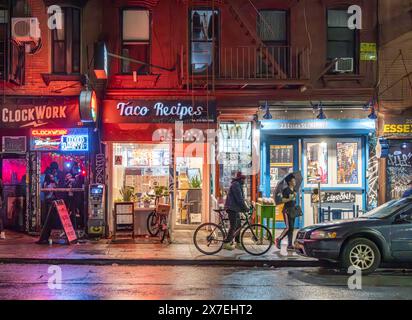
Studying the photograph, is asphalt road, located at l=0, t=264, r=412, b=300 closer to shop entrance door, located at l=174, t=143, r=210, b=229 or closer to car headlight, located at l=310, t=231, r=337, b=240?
car headlight, located at l=310, t=231, r=337, b=240

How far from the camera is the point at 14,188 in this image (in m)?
17.7

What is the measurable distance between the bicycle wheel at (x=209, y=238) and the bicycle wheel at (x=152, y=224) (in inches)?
99.7

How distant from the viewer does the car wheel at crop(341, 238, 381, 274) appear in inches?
444

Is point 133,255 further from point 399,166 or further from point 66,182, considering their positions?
point 399,166

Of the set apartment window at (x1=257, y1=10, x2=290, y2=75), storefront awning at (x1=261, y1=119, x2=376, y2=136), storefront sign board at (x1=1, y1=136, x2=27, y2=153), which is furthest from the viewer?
apartment window at (x1=257, y1=10, x2=290, y2=75)

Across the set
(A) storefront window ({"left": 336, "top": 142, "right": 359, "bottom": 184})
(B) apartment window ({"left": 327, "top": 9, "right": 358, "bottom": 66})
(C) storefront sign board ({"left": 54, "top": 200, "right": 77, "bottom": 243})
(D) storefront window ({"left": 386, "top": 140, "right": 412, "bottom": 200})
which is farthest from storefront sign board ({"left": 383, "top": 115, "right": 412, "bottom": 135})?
(C) storefront sign board ({"left": 54, "top": 200, "right": 77, "bottom": 243})

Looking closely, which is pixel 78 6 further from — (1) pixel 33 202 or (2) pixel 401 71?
(2) pixel 401 71

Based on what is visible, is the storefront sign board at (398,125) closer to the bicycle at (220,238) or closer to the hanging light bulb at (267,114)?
the hanging light bulb at (267,114)

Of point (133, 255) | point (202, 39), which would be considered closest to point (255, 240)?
point (133, 255)

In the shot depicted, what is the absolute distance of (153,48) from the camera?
1673 cm

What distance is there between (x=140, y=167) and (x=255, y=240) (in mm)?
4695

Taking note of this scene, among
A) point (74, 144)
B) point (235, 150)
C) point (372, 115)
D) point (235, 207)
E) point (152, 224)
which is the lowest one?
point (152, 224)

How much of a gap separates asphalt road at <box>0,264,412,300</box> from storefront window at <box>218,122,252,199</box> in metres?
5.27
